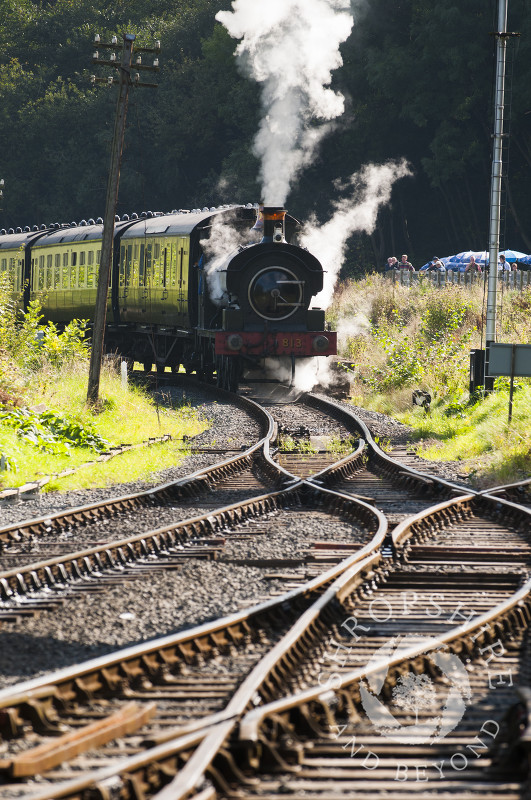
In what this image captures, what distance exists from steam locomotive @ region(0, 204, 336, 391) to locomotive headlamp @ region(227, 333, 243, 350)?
0.02 metres

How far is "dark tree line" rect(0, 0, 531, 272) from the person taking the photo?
4572 centimetres

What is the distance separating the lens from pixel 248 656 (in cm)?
587

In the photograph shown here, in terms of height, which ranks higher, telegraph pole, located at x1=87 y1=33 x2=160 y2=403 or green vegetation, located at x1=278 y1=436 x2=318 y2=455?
telegraph pole, located at x1=87 y1=33 x2=160 y2=403

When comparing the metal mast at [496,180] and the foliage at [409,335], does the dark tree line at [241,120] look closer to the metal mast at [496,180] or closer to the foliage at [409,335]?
the foliage at [409,335]

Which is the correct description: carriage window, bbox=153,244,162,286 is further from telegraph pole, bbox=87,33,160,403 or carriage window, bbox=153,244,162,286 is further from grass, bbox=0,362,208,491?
telegraph pole, bbox=87,33,160,403

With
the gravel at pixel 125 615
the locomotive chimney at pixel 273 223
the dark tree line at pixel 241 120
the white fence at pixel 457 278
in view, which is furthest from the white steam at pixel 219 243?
the gravel at pixel 125 615

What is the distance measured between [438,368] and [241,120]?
113ft

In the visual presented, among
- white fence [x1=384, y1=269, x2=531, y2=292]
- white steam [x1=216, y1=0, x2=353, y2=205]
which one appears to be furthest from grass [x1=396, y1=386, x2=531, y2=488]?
white fence [x1=384, y1=269, x2=531, y2=292]

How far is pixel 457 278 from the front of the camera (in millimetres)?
31375

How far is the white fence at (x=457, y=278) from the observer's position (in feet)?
100

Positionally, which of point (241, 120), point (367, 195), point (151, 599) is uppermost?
point (241, 120)

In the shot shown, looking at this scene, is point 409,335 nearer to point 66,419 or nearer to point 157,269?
point 157,269

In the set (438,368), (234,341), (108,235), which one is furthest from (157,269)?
(438,368)

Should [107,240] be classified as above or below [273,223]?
below
